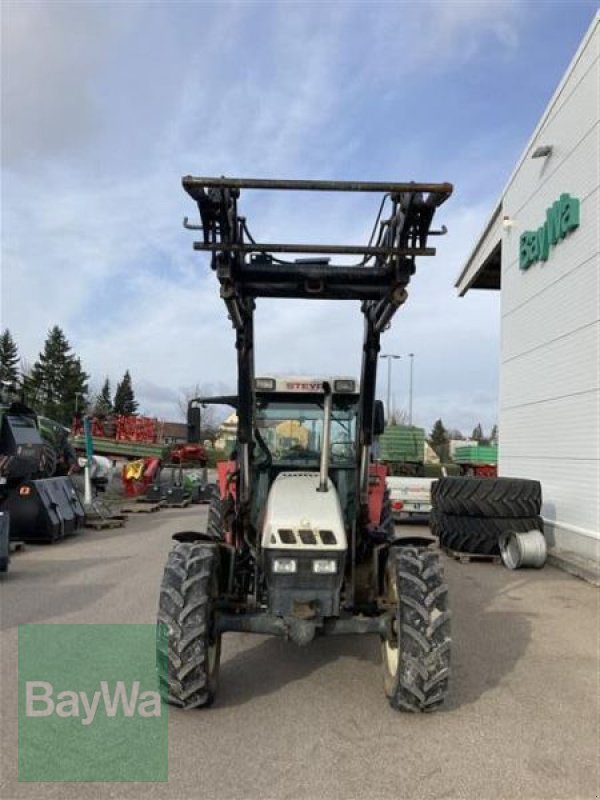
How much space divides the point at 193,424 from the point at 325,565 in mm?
2511

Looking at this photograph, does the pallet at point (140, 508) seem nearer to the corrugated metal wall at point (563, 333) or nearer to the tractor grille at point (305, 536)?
the corrugated metal wall at point (563, 333)

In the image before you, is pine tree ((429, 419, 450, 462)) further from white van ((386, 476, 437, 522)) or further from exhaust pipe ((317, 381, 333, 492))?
exhaust pipe ((317, 381, 333, 492))

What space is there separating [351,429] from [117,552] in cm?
720

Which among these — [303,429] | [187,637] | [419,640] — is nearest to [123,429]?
[303,429]

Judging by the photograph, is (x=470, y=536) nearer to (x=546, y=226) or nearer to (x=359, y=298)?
(x=546, y=226)

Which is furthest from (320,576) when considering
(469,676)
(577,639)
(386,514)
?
(577,639)

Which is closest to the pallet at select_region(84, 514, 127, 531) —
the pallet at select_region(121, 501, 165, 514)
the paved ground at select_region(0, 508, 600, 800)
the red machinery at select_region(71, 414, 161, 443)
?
the pallet at select_region(121, 501, 165, 514)

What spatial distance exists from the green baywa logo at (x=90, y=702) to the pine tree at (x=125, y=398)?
8754cm

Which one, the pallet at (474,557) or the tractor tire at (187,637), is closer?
the tractor tire at (187,637)

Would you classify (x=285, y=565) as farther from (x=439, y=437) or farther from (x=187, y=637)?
(x=439, y=437)

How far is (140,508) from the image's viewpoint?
20297 mm

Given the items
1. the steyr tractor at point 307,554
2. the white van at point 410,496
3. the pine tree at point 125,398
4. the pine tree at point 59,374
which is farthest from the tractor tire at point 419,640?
the pine tree at point 125,398

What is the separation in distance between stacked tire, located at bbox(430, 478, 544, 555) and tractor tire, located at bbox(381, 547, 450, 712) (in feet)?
23.8

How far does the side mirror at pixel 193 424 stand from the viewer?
6766 millimetres
